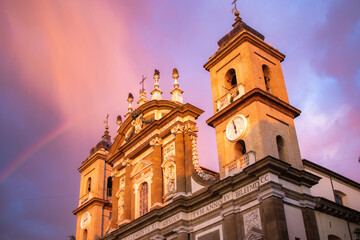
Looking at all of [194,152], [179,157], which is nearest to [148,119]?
[179,157]

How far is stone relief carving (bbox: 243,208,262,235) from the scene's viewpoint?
18.7 m

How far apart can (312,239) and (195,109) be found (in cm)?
975

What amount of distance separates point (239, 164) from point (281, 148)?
217 centimetres

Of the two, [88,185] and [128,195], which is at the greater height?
[88,185]

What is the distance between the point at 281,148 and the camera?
826 inches

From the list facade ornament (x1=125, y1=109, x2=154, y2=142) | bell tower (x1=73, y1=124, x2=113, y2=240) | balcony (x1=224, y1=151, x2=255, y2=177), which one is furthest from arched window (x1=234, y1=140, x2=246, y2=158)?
bell tower (x1=73, y1=124, x2=113, y2=240)

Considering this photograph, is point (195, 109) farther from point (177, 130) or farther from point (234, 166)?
point (234, 166)

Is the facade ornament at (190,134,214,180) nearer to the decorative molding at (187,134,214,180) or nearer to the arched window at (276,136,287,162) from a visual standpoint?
the decorative molding at (187,134,214,180)

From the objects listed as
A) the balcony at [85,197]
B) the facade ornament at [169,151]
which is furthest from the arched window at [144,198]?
the balcony at [85,197]

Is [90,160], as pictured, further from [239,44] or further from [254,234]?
[254,234]

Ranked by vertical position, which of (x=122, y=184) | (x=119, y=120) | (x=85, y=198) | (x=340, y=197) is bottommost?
(x=340, y=197)

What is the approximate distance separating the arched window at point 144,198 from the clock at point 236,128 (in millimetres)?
7239

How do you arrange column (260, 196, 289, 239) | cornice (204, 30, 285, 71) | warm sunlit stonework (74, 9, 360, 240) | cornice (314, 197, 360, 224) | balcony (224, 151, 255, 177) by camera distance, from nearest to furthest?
column (260, 196, 289, 239) → warm sunlit stonework (74, 9, 360, 240) → balcony (224, 151, 255, 177) → cornice (314, 197, 360, 224) → cornice (204, 30, 285, 71)

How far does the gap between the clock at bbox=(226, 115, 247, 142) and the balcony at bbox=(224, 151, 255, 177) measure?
3.72 feet
